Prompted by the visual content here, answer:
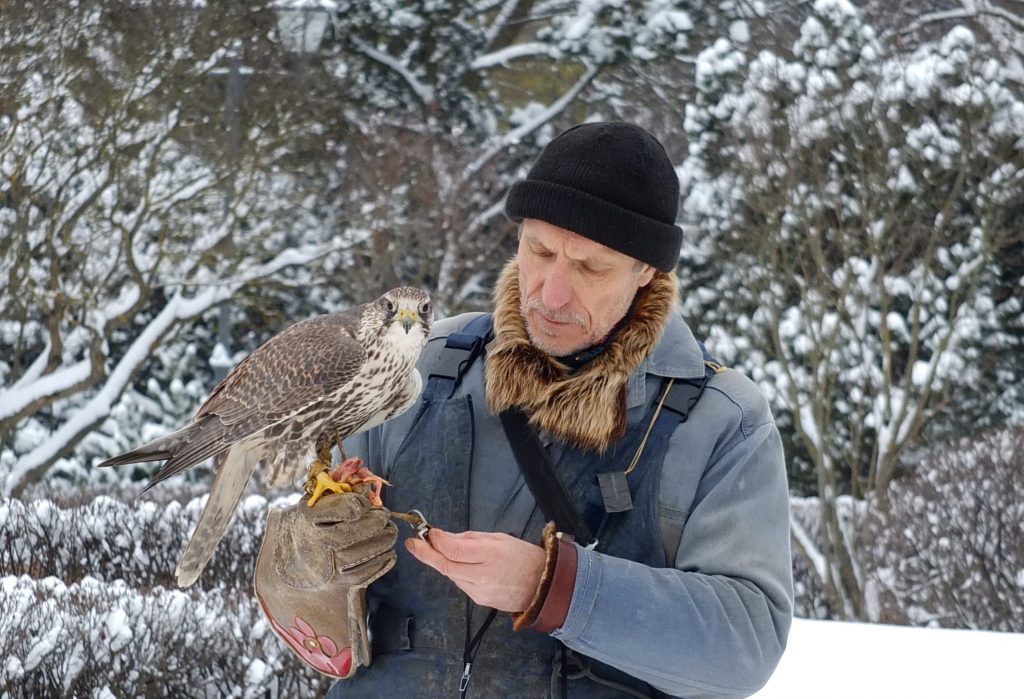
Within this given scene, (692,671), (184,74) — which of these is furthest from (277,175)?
(692,671)

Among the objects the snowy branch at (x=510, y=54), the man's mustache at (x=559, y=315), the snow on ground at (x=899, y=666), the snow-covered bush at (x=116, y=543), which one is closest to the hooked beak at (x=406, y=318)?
the man's mustache at (x=559, y=315)

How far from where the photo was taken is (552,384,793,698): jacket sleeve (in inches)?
60.4

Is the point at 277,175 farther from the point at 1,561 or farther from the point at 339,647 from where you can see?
the point at 339,647

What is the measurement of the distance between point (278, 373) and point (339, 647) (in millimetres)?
466

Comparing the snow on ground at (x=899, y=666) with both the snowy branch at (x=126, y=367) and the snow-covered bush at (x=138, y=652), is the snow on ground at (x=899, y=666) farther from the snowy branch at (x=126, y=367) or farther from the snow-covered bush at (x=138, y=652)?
the snowy branch at (x=126, y=367)

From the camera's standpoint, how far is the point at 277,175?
820 cm

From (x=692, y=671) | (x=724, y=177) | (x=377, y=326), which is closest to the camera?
(x=692, y=671)

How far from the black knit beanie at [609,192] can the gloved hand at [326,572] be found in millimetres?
526

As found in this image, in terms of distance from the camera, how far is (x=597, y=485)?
5.65 ft

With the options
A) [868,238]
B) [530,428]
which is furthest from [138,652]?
[868,238]

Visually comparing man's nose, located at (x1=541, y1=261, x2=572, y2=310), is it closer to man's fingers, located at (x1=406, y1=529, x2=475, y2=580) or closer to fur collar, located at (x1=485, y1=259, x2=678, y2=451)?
fur collar, located at (x1=485, y1=259, x2=678, y2=451)

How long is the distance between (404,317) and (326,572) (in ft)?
1.43

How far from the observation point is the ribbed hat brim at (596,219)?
172cm

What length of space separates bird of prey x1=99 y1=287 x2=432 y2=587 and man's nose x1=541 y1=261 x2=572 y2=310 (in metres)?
0.25
